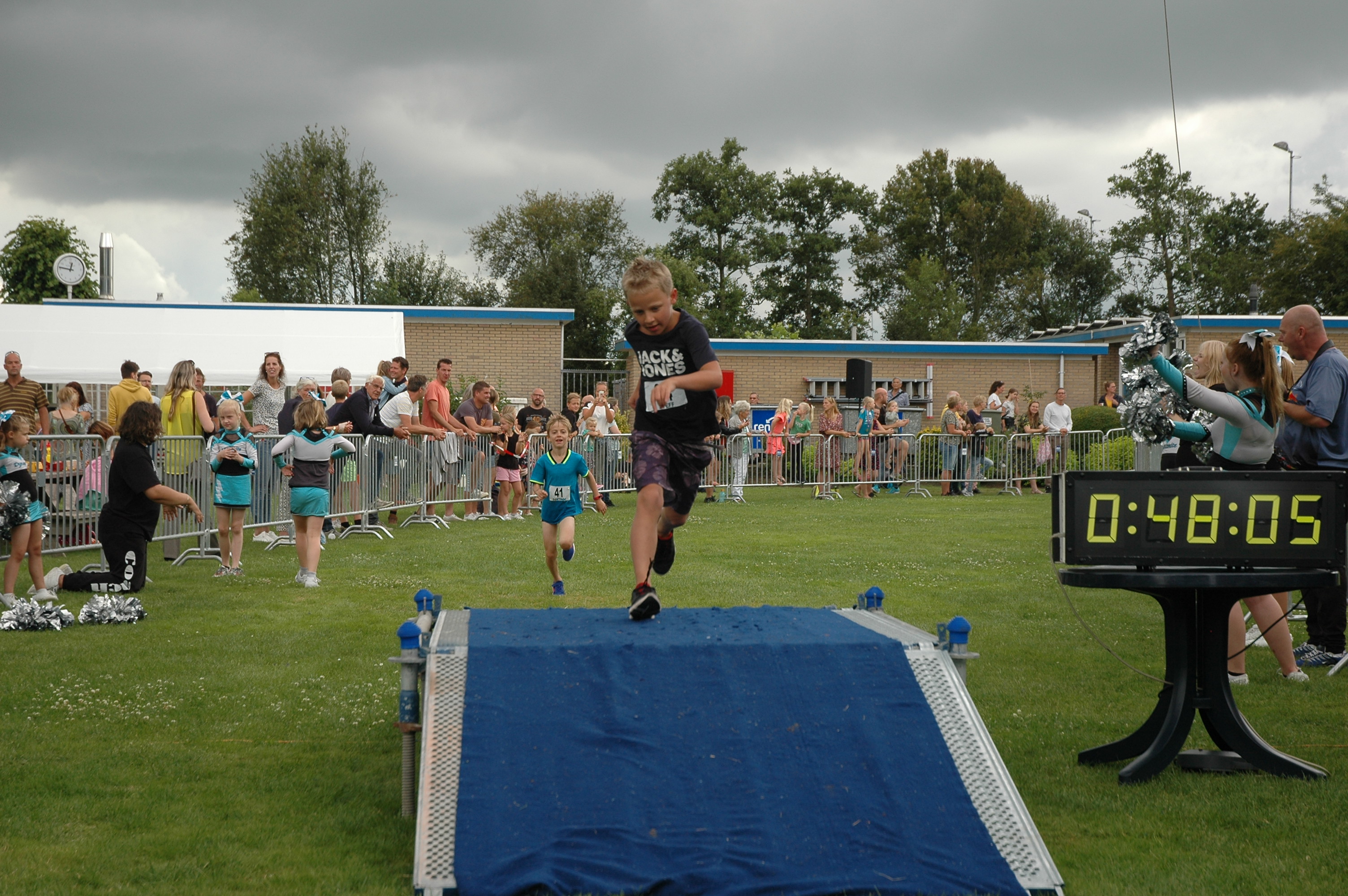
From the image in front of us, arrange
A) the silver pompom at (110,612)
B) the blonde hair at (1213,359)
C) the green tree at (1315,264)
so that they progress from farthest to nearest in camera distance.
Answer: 1. the green tree at (1315,264)
2. the silver pompom at (110,612)
3. the blonde hair at (1213,359)

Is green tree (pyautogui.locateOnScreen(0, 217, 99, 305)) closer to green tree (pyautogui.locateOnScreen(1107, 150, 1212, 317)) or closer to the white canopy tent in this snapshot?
the white canopy tent

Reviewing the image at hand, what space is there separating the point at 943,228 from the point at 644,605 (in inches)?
2501

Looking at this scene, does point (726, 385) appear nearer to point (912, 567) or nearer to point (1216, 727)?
point (912, 567)

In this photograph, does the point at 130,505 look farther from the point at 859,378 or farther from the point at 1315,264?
the point at 1315,264

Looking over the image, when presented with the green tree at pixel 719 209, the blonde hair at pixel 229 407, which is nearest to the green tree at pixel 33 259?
the green tree at pixel 719 209

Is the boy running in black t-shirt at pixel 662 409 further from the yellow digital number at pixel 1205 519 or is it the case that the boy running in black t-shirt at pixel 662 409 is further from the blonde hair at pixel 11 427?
the blonde hair at pixel 11 427

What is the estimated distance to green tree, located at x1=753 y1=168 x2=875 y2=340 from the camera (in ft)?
203

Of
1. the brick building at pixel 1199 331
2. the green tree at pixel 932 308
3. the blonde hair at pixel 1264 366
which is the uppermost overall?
the green tree at pixel 932 308

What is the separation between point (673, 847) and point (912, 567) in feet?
28.6

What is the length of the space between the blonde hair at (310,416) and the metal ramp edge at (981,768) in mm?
7740

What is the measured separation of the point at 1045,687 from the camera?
695cm

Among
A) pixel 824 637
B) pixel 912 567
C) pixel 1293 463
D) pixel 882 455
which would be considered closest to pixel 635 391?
pixel 824 637

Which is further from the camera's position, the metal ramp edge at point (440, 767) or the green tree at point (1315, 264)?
the green tree at point (1315, 264)

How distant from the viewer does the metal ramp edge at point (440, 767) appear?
12.0 feet
